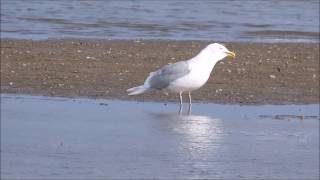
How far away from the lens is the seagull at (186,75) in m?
12.5

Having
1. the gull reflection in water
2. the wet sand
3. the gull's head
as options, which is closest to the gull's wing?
the gull's head

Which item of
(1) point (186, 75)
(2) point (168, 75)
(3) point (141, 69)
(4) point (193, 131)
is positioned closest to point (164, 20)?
(3) point (141, 69)

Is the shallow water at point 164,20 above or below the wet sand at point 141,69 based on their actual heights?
below

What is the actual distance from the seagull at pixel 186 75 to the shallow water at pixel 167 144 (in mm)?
248

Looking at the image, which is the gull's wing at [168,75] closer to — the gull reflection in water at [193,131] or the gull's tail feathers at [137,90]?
the gull's tail feathers at [137,90]

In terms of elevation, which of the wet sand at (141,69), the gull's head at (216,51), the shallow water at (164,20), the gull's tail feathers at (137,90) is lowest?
the shallow water at (164,20)

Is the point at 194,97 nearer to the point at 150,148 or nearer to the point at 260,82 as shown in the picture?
the point at 260,82

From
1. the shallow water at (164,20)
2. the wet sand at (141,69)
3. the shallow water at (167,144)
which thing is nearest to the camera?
the shallow water at (167,144)

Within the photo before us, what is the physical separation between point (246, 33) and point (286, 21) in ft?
12.9

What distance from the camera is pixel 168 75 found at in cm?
1266

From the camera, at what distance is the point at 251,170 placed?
8875mm

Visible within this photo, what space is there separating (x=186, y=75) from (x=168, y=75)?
263mm

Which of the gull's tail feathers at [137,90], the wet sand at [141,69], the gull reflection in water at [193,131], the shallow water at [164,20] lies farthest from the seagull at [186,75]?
the shallow water at [164,20]

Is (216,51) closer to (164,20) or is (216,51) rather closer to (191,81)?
(191,81)
